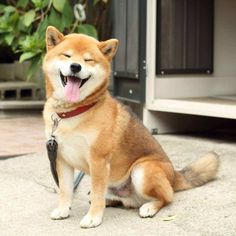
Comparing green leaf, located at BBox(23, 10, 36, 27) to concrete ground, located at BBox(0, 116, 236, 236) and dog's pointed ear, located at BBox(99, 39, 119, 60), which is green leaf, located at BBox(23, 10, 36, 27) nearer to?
concrete ground, located at BBox(0, 116, 236, 236)

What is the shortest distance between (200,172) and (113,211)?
2.35ft

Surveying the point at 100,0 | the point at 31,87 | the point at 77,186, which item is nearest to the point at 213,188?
the point at 77,186

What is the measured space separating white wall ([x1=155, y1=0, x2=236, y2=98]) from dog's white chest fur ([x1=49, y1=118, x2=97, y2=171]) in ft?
11.1

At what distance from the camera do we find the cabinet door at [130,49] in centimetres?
602

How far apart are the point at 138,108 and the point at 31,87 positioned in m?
2.63

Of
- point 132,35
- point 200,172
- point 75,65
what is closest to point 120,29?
point 132,35

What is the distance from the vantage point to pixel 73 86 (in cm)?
308

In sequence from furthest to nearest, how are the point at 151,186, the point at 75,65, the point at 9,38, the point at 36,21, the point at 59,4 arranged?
1. the point at 36,21
2. the point at 9,38
3. the point at 59,4
4. the point at 151,186
5. the point at 75,65

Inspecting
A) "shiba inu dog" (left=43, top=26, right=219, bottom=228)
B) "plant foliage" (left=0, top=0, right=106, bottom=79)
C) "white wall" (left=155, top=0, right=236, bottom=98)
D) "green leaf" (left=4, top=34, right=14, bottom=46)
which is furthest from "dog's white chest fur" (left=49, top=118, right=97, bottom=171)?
"green leaf" (left=4, top=34, right=14, bottom=46)

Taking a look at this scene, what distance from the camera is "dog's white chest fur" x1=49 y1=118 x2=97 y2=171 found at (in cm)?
314

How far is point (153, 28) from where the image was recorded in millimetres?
5973

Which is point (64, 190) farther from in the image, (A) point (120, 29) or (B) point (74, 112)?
(A) point (120, 29)

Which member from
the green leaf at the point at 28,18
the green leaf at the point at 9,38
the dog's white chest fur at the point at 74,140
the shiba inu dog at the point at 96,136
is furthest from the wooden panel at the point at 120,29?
the dog's white chest fur at the point at 74,140

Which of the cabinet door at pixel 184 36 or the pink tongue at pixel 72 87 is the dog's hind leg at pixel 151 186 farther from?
the cabinet door at pixel 184 36
